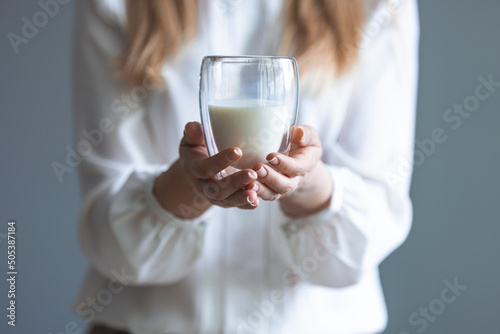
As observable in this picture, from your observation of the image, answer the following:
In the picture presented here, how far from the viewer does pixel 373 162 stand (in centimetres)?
84

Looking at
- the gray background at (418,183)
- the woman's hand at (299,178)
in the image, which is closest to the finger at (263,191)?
the woman's hand at (299,178)

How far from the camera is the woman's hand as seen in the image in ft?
1.84

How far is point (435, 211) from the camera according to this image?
123 centimetres

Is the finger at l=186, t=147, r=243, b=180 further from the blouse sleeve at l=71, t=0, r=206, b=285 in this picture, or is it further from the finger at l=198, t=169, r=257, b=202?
the blouse sleeve at l=71, t=0, r=206, b=285

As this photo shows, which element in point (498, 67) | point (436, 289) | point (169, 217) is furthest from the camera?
point (436, 289)

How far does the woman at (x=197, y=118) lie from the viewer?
0.80 metres

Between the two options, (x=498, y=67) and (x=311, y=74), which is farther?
(x=498, y=67)

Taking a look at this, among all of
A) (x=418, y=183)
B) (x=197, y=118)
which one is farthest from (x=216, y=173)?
(x=418, y=183)

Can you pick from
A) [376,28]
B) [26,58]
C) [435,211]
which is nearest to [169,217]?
[376,28]

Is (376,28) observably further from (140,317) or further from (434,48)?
(140,317)

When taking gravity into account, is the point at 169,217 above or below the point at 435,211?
above

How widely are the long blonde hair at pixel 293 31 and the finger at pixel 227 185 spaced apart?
0.94 ft

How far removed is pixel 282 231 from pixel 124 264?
210 millimetres

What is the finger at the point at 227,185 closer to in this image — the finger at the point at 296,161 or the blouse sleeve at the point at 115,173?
the finger at the point at 296,161
